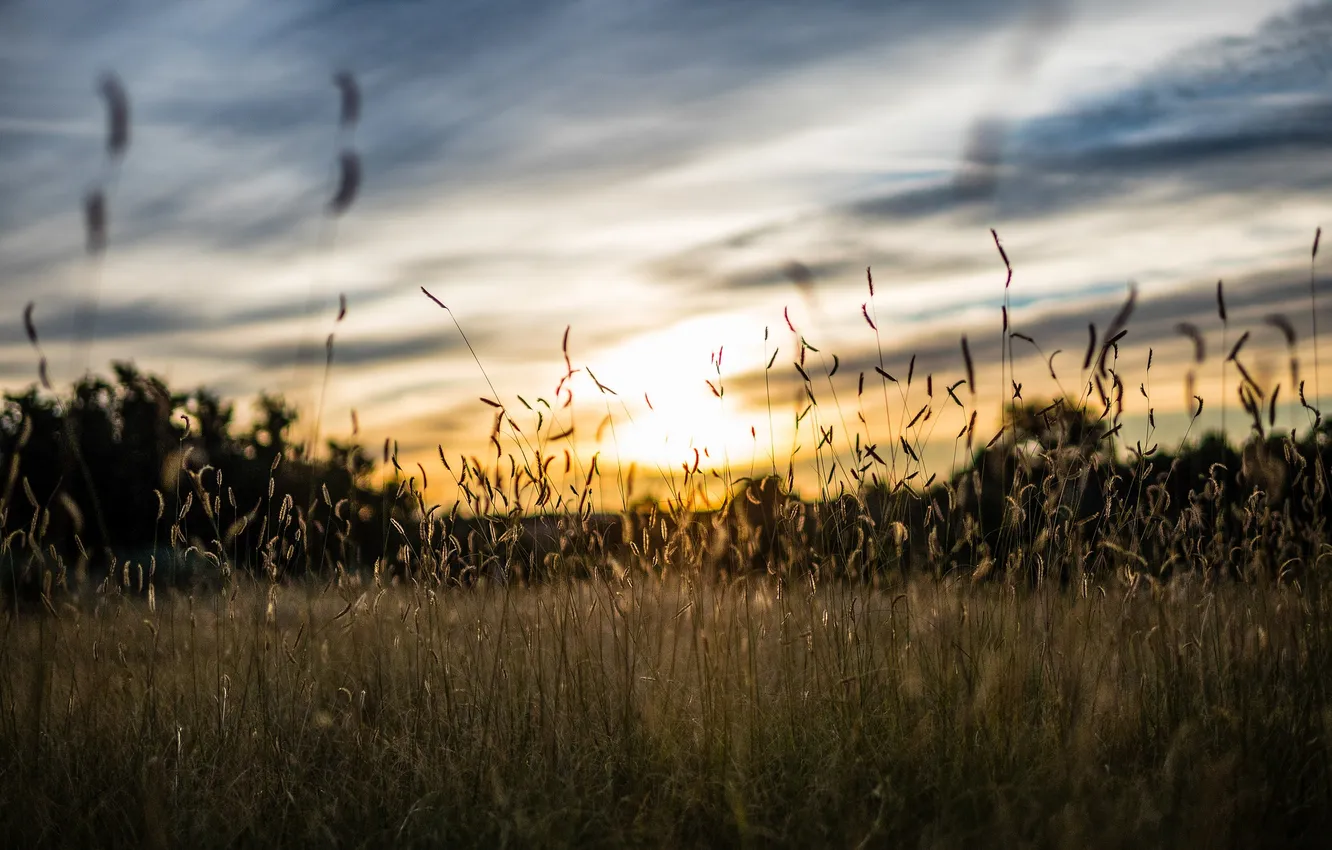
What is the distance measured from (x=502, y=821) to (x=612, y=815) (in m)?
0.35

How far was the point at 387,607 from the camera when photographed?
4473mm

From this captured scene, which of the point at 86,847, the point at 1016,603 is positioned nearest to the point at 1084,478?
the point at 1016,603

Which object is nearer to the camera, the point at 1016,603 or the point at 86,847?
the point at 86,847

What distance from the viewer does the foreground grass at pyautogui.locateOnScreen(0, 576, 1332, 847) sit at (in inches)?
106

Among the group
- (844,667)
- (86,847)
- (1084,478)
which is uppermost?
(1084,478)

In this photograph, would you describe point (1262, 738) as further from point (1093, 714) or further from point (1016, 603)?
point (1016, 603)

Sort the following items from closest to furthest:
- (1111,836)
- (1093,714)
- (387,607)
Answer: (1111,836) → (1093,714) → (387,607)

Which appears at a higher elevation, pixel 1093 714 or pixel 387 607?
pixel 387 607

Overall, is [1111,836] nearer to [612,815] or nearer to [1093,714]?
[1093,714]

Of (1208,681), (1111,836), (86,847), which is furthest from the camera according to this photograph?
(1208,681)

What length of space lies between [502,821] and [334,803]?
65 cm

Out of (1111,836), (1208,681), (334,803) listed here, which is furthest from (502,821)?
(1208,681)

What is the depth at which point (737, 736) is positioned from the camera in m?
3.06

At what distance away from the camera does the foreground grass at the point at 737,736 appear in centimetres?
269
